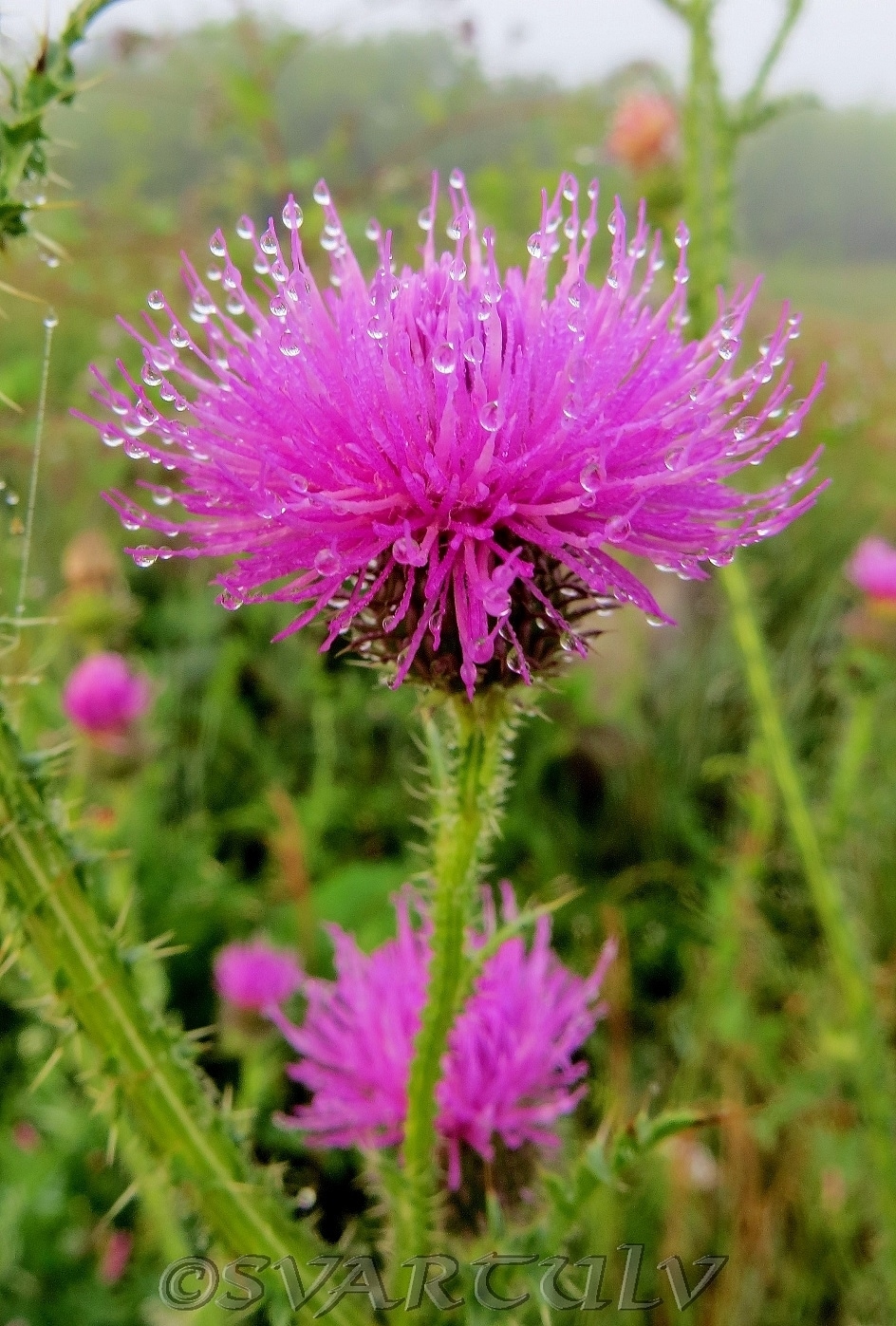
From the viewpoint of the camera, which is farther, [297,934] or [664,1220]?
[297,934]

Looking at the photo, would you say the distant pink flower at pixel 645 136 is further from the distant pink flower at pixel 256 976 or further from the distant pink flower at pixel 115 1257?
the distant pink flower at pixel 115 1257

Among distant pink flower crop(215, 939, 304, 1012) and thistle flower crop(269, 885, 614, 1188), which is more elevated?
thistle flower crop(269, 885, 614, 1188)

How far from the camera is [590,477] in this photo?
2.79ft

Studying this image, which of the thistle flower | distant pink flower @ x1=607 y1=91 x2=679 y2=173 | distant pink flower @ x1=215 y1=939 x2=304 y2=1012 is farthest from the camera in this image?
distant pink flower @ x1=607 y1=91 x2=679 y2=173

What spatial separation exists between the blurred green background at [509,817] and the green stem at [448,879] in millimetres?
63

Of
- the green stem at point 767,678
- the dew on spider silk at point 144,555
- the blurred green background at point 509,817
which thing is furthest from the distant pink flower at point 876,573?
the dew on spider silk at point 144,555

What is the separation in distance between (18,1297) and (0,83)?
7.26ft

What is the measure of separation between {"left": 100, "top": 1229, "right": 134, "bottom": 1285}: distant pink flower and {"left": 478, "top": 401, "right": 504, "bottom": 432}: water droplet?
6.72ft

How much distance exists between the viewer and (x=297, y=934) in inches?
108

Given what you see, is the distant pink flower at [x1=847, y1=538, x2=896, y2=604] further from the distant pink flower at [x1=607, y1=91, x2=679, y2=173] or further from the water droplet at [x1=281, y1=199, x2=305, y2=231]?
the water droplet at [x1=281, y1=199, x2=305, y2=231]

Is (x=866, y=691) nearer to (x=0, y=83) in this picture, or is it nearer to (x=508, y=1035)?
(x=508, y=1035)

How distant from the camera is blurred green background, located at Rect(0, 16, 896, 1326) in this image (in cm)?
215

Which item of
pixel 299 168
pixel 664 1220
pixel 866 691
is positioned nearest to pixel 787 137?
pixel 299 168

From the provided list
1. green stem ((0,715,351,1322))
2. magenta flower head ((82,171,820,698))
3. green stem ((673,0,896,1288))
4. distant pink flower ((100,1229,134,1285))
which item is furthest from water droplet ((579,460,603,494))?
distant pink flower ((100,1229,134,1285))
